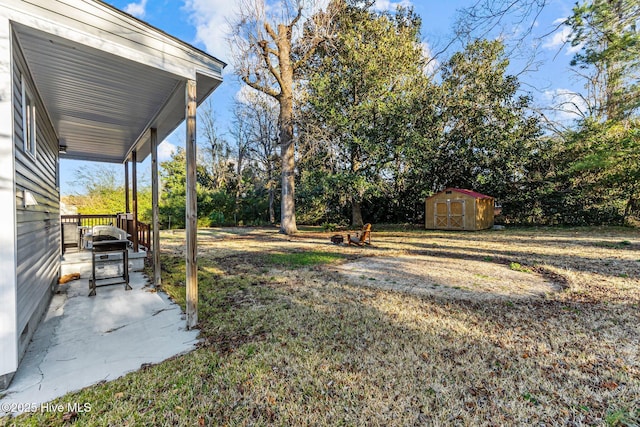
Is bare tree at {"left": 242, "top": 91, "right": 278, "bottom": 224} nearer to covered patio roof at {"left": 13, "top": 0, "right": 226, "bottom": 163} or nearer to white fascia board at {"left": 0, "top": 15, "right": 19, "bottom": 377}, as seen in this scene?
covered patio roof at {"left": 13, "top": 0, "right": 226, "bottom": 163}

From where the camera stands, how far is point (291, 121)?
535 inches

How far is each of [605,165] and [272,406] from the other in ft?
55.3

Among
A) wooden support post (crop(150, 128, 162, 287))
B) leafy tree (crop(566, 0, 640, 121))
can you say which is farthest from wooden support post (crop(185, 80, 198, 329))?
leafy tree (crop(566, 0, 640, 121))

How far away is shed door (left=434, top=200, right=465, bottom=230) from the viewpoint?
14789 millimetres

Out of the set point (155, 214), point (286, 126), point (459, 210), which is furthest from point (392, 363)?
point (459, 210)

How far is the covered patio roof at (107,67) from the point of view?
247 cm

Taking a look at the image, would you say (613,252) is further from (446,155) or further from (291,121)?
(291,121)

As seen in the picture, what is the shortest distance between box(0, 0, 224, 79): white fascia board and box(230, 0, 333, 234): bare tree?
10625mm

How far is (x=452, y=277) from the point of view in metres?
5.41

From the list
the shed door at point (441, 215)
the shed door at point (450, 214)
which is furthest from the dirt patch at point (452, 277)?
the shed door at point (441, 215)

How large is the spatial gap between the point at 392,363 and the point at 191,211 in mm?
2493

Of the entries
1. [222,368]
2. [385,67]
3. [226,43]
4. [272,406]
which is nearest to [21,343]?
[222,368]

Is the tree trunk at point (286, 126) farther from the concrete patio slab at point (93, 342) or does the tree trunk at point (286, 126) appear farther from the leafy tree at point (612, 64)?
the leafy tree at point (612, 64)

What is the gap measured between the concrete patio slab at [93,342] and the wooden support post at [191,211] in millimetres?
297
